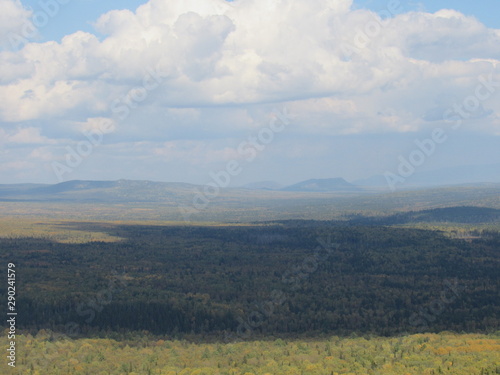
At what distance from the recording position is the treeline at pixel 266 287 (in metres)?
101

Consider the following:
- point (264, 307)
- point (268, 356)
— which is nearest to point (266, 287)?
point (264, 307)

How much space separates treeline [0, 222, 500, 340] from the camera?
3994 inches

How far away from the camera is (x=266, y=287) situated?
13075 centimetres

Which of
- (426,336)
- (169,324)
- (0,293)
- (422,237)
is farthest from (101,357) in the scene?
(422,237)

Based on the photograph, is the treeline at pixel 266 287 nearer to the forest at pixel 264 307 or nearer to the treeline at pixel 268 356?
the forest at pixel 264 307

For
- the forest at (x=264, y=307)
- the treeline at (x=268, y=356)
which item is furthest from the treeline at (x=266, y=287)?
the treeline at (x=268, y=356)

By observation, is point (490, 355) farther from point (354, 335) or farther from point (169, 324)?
point (169, 324)

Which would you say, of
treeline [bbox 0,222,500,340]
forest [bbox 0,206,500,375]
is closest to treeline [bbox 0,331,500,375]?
forest [bbox 0,206,500,375]

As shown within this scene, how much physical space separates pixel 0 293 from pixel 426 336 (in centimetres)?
8193

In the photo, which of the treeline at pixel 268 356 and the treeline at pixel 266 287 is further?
the treeline at pixel 266 287

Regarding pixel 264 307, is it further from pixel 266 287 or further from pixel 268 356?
pixel 268 356

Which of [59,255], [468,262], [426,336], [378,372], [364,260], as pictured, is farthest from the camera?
[59,255]

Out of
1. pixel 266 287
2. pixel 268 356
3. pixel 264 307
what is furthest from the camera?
pixel 266 287

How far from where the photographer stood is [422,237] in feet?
608
